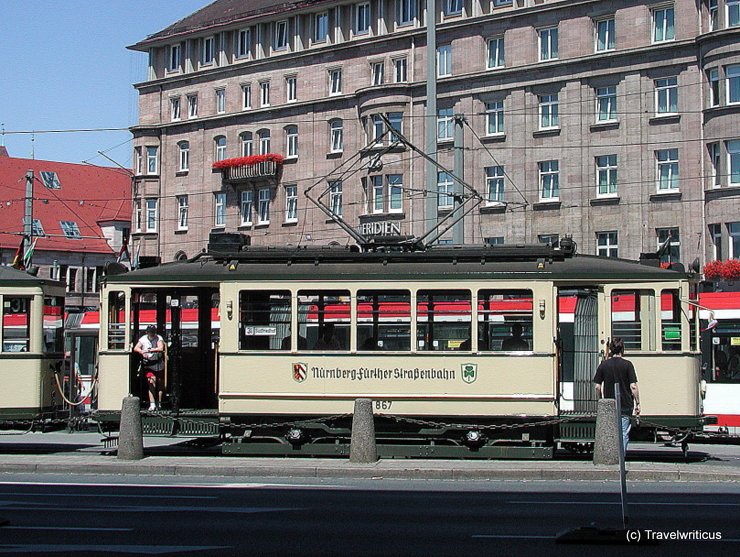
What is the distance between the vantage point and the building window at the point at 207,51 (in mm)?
63969

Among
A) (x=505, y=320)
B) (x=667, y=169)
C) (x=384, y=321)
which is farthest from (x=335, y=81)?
(x=505, y=320)

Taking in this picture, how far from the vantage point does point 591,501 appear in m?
13.8

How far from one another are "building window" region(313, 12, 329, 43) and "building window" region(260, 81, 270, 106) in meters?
3.59

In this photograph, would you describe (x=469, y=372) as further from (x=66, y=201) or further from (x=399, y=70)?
(x=66, y=201)

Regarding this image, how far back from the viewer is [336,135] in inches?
2291

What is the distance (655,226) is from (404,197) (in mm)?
11695

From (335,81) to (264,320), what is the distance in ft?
133

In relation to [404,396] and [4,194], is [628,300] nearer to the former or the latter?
[404,396]

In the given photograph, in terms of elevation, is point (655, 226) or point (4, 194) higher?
point (4, 194)

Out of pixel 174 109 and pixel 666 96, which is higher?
pixel 174 109

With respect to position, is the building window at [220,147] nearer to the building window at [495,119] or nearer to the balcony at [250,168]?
the balcony at [250,168]

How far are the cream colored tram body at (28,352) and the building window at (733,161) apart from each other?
1201 inches

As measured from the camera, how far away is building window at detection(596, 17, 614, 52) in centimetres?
4909

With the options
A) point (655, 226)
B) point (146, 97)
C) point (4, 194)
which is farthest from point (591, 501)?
point (4, 194)
